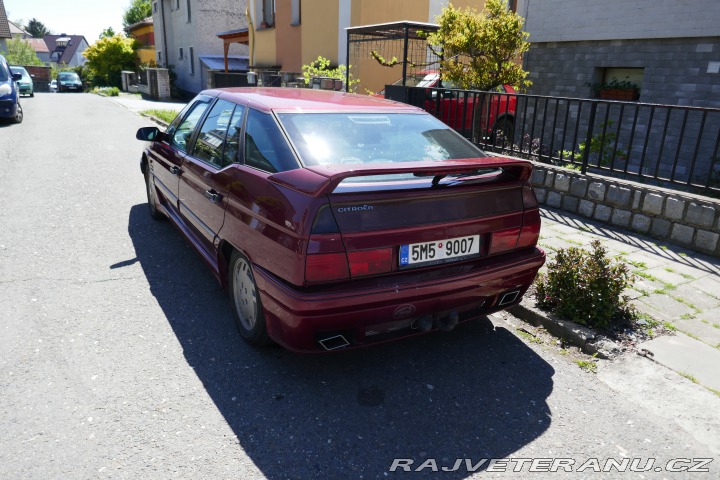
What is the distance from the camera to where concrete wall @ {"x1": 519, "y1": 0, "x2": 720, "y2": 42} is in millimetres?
8539

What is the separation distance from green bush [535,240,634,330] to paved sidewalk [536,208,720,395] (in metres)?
0.27

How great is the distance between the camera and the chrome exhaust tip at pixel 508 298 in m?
3.44

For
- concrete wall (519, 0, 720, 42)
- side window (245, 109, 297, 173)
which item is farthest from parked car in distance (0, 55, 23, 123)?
side window (245, 109, 297, 173)

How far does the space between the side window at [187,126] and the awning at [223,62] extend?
27.1m

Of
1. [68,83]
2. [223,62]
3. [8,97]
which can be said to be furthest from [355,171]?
[68,83]

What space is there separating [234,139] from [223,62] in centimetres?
3036

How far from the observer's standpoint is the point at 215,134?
4.18 meters

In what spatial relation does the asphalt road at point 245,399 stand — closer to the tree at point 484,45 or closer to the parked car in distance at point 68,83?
the tree at point 484,45

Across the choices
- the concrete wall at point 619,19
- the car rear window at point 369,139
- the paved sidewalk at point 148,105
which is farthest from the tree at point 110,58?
the car rear window at point 369,139

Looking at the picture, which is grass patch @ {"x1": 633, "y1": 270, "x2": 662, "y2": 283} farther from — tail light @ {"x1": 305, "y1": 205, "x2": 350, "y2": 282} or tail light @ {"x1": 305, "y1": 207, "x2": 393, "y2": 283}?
tail light @ {"x1": 305, "y1": 205, "x2": 350, "y2": 282}

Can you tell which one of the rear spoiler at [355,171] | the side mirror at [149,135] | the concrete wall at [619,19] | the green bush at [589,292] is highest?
the concrete wall at [619,19]

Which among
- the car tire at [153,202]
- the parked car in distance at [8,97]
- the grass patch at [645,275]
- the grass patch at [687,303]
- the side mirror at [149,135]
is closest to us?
the grass patch at [687,303]

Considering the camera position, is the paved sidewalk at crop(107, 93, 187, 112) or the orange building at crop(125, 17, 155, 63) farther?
the orange building at crop(125, 17, 155, 63)

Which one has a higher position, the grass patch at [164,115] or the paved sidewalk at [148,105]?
the grass patch at [164,115]
